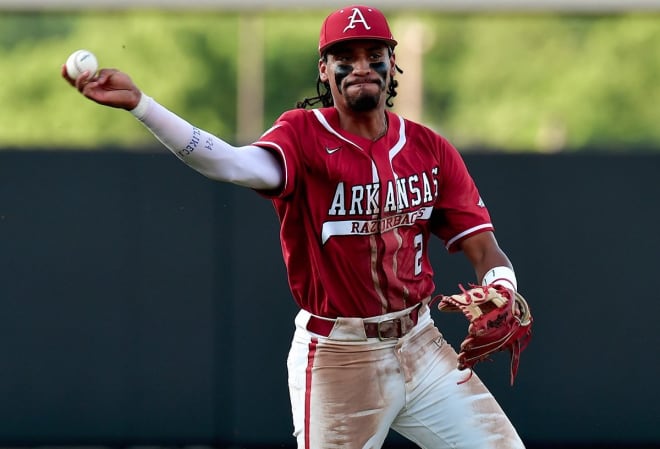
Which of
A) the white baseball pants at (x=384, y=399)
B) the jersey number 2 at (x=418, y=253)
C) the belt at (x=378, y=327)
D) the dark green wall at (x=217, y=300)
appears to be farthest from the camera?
the dark green wall at (x=217, y=300)

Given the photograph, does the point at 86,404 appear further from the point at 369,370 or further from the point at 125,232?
the point at 369,370

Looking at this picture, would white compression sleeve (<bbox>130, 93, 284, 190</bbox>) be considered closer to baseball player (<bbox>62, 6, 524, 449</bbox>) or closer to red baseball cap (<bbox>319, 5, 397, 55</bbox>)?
baseball player (<bbox>62, 6, 524, 449</bbox>)

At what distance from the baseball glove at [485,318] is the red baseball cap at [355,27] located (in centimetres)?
106

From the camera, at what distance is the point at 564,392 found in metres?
7.69

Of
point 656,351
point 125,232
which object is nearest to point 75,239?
point 125,232

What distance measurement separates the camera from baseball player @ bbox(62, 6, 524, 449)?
15.2 feet

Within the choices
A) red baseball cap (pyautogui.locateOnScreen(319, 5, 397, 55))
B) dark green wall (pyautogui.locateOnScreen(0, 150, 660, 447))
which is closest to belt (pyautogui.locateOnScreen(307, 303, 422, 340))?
red baseball cap (pyautogui.locateOnScreen(319, 5, 397, 55))

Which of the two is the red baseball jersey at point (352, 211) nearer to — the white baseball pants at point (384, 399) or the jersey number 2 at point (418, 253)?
the jersey number 2 at point (418, 253)

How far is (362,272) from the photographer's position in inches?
185

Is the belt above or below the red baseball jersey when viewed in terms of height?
below

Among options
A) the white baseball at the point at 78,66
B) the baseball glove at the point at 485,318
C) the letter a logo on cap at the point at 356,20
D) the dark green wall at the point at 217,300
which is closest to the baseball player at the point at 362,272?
the letter a logo on cap at the point at 356,20

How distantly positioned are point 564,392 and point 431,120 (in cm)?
3135

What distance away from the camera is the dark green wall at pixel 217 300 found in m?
7.63

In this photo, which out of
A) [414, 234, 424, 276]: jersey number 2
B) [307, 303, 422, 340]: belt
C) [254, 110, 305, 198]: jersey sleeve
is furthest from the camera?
[414, 234, 424, 276]: jersey number 2
